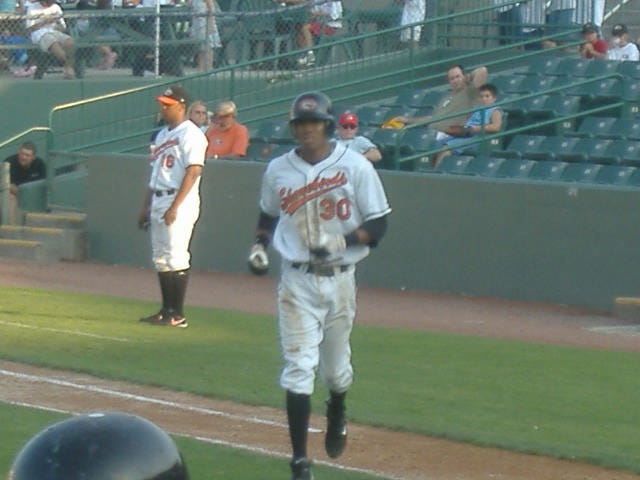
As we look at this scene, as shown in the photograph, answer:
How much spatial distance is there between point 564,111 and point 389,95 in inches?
178

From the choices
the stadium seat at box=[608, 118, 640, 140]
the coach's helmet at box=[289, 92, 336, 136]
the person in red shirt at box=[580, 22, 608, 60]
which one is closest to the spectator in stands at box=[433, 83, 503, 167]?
the stadium seat at box=[608, 118, 640, 140]

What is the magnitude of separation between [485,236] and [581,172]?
1.32 m

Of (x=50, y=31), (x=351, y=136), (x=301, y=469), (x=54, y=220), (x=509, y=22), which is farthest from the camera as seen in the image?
(x=509, y=22)

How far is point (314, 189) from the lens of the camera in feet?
21.7

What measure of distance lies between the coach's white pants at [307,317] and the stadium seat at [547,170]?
31.1 ft

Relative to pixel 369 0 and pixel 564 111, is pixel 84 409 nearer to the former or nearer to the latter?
→ pixel 564 111

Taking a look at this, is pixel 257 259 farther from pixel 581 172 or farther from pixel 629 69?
pixel 629 69

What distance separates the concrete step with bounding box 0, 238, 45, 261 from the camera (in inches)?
719

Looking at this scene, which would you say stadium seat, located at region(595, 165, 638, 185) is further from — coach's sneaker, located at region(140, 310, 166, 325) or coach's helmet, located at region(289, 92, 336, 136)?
coach's helmet, located at region(289, 92, 336, 136)

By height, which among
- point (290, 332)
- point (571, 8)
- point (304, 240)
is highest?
point (571, 8)

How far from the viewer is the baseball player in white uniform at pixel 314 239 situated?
21.5 ft

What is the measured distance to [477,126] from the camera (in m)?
17.4

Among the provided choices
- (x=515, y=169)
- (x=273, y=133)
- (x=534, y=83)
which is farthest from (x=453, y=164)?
(x=273, y=133)

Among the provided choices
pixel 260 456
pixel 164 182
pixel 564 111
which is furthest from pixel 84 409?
pixel 564 111
